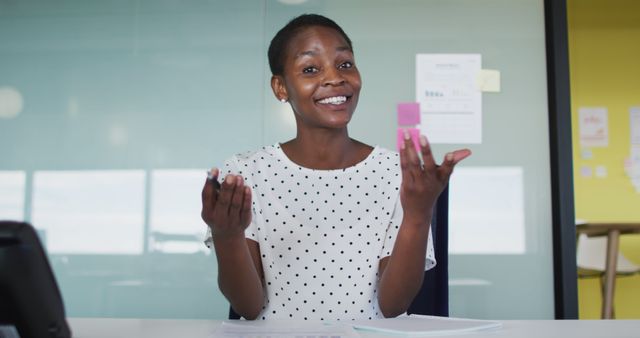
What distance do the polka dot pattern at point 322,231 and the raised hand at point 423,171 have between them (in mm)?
378

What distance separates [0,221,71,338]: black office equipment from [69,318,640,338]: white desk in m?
0.23

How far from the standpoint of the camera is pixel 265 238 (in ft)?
4.66

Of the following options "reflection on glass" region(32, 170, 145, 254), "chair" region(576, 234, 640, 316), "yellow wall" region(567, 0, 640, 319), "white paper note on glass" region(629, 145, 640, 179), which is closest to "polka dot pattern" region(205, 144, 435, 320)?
"reflection on glass" region(32, 170, 145, 254)

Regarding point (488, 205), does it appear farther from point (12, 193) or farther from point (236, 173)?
point (12, 193)

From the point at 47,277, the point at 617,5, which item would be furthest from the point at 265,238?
the point at 617,5

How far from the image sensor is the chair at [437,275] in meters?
1.43

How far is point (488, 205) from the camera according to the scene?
2660mm

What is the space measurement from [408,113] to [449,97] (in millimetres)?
182

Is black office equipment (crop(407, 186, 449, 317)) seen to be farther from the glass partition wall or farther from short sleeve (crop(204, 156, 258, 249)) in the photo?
the glass partition wall

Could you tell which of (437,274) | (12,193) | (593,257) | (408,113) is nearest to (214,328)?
(437,274)

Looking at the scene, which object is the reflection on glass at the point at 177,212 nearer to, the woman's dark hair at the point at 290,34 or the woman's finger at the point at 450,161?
the woman's dark hair at the point at 290,34

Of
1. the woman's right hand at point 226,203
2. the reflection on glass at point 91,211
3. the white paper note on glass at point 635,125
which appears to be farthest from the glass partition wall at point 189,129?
the white paper note on glass at point 635,125

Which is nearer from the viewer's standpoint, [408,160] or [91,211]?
[408,160]

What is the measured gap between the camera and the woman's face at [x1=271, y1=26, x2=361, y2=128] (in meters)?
1.47
